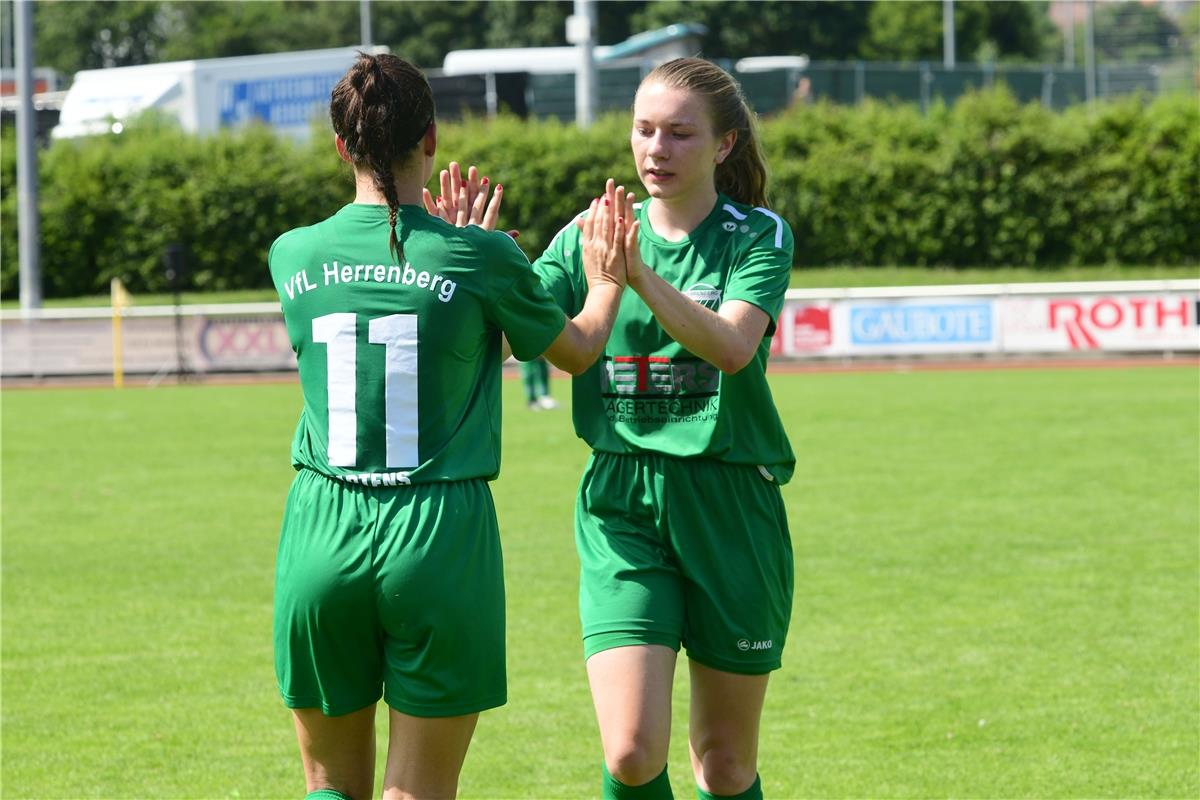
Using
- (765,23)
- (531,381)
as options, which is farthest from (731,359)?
(765,23)

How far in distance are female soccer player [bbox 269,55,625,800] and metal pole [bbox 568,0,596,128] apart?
26.1 metres

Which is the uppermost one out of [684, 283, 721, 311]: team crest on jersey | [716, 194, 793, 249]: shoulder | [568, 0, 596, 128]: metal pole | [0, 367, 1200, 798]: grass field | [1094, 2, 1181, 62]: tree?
[1094, 2, 1181, 62]: tree

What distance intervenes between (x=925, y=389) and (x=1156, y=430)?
4976 millimetres

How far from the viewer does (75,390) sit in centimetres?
2333

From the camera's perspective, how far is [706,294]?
4004 millimetres

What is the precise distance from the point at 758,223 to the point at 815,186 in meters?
29.9

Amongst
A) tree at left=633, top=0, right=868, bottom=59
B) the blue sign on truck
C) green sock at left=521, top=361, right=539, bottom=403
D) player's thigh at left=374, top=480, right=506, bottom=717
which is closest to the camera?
player's thigh at left=374, top=480, right=506, bottom=717

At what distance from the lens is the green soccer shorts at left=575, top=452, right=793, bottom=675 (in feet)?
12.9

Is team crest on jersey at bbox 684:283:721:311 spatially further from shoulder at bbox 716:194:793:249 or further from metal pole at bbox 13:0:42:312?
metal pole at bbox 13:0:42:312

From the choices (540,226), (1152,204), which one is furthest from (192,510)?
(1152,204)

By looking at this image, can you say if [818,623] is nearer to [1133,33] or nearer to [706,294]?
[706,294]

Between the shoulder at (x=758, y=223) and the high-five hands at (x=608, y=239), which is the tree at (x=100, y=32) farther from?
the high-five hands at (x=608, y=239)

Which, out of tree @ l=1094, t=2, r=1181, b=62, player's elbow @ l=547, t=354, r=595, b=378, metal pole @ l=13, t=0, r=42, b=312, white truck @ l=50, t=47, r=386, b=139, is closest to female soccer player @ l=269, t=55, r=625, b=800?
player's elbow @ l=547, t=354, r=595, b=378

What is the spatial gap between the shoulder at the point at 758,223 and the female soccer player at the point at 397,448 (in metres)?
0.96
